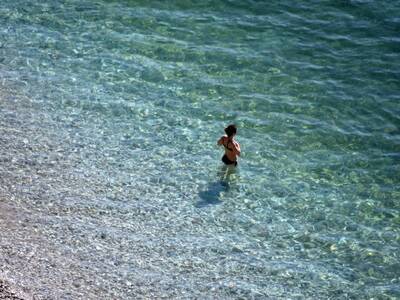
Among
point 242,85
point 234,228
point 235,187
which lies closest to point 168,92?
point 242,85

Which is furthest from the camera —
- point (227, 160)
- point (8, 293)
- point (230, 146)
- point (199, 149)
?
point (199, 149)

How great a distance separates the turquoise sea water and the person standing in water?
0.43m

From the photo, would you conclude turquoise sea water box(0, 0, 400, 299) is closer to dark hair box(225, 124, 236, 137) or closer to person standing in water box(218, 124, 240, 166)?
person standing in water box(218, 124, 240, 166)

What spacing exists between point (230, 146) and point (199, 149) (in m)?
1.44

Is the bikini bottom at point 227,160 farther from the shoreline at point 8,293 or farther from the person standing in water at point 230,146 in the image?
the shoreline at point 8,293

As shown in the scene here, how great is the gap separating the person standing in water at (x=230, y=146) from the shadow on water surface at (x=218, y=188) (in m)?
0.25

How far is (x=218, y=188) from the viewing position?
65.8 ft

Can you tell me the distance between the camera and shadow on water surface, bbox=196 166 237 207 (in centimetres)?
1953

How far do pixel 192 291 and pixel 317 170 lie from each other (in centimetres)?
598

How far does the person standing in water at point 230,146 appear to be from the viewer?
65.9ft

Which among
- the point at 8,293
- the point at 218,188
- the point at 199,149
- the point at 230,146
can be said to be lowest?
the point at 8,293

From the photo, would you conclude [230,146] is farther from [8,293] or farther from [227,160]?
[8,293]

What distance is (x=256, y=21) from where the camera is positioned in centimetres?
2741

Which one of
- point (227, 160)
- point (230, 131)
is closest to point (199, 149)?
point (227, 160)
